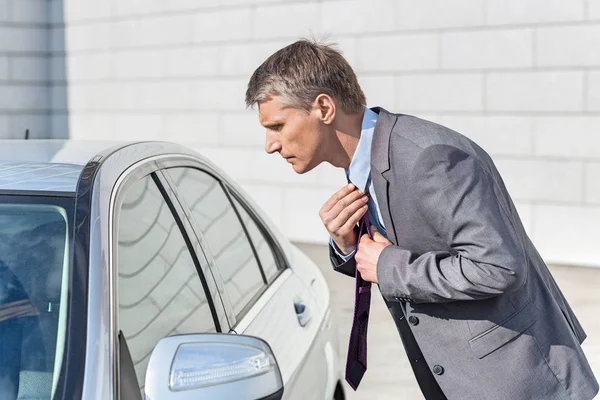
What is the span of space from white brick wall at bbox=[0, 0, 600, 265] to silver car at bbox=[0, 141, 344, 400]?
204 inches

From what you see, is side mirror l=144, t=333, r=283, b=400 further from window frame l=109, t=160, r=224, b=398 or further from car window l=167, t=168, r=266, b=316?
car window l=167, t=168, r=266, b=316

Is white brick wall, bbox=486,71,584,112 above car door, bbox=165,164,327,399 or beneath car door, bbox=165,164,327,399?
above

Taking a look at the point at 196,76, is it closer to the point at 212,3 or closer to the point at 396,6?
the point at 212,3

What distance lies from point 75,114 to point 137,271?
916cm

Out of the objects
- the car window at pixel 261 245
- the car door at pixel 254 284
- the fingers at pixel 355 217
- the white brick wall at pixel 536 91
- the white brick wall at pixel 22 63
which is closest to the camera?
the fingers at pixel 355 217

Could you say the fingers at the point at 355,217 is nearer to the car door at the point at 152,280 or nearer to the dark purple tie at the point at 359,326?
the dark purple tie at the point at 359,326

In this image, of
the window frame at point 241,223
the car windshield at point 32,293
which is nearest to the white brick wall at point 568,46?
the window frame at point 241,223

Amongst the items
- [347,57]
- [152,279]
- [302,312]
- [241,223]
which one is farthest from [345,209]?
[347,57]

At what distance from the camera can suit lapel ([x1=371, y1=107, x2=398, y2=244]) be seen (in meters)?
2.45

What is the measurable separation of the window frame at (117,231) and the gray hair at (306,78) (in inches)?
15.9

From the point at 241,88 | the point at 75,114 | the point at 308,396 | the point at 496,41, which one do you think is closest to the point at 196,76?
the point at 241,88

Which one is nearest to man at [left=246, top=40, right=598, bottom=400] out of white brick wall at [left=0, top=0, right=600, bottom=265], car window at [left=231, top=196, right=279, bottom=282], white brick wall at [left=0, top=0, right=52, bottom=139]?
car window at [left=231, top=196, right=279, bottom=282]

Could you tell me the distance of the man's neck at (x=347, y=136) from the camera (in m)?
2.53

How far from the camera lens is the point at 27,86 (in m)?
11.4
